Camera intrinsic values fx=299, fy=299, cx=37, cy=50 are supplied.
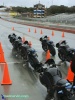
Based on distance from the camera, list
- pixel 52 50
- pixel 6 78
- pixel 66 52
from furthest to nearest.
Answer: pixel 52 50 < pixel 66 52 < pixel 6 78

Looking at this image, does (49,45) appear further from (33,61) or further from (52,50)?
(33,61)

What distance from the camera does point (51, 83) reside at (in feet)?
25.2

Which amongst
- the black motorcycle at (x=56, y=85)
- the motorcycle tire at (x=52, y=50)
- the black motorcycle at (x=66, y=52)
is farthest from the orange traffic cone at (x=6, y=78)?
the motorcycle tire at (x=52, y=50)

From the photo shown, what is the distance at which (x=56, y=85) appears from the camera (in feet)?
22.1

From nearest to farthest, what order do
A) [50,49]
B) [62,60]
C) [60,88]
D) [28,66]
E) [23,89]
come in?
[60,88] → [23,89] → [28,66] → [62,60] → [50,49]

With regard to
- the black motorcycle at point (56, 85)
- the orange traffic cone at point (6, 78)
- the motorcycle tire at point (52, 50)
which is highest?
the black motorcycle at point (56, 85)

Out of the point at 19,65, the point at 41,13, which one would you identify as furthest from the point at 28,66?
the point at 41,13

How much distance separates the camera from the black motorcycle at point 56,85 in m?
6.22

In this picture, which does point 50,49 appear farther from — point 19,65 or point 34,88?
point 34,88

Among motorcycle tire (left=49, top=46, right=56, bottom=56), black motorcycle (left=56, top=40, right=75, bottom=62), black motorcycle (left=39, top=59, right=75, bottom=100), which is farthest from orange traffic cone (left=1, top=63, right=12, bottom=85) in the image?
motorcycle tire (left=49, top=46, right=56, bottom=56)

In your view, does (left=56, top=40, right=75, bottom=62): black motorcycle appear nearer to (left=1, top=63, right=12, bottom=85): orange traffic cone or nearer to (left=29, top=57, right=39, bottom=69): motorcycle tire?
(left=29, top=57, right=39, bottom=69): motorcycle tire

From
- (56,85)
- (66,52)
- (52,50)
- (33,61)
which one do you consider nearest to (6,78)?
(33,61)

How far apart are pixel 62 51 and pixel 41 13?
141892 mm

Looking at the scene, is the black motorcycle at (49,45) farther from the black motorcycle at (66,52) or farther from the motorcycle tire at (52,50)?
the black motorcycle at (66,52)
